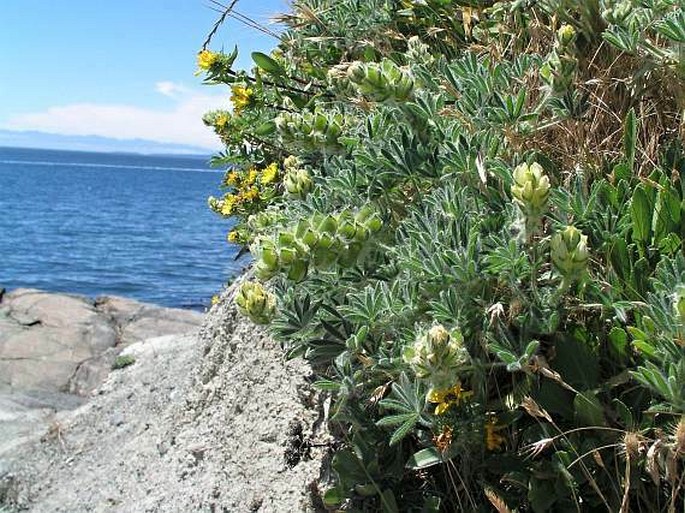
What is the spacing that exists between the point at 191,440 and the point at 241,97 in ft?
5.18

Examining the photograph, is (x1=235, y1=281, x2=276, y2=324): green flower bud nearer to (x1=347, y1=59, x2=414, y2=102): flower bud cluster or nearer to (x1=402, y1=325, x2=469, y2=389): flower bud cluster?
(x1=402, y1=325, x2=469, y2=389): flower bud cluster

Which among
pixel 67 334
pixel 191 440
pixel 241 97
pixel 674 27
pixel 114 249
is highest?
pixel 674 27

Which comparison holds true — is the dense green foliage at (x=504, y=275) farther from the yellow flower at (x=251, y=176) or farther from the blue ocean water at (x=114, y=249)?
the blue ocean water at (x=114, y=249)

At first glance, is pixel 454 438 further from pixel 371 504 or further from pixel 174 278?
pixel 174 278

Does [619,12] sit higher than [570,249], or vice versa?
[619,12]

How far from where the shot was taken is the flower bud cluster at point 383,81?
2.01 m

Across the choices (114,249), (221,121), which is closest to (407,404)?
(221,121)

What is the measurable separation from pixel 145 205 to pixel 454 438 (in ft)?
248

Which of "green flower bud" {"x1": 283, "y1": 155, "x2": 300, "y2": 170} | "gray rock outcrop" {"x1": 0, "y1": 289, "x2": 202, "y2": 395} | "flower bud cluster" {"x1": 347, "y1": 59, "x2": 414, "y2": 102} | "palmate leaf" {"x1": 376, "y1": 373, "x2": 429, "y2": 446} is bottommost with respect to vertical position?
"gray rock outcrop" {"x1": 0, "y1": 289, "x2": 202, "y2": 395}

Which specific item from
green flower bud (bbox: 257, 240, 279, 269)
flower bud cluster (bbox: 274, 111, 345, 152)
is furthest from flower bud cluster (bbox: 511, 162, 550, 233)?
flower bud cluster (bbox: 274, 111, 345, 152)

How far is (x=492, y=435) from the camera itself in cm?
187

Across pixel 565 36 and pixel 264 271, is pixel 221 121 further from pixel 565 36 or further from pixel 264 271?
pixel 264 271

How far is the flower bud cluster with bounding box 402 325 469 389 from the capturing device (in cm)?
159

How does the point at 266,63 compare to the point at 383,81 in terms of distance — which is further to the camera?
the point at 266,63
